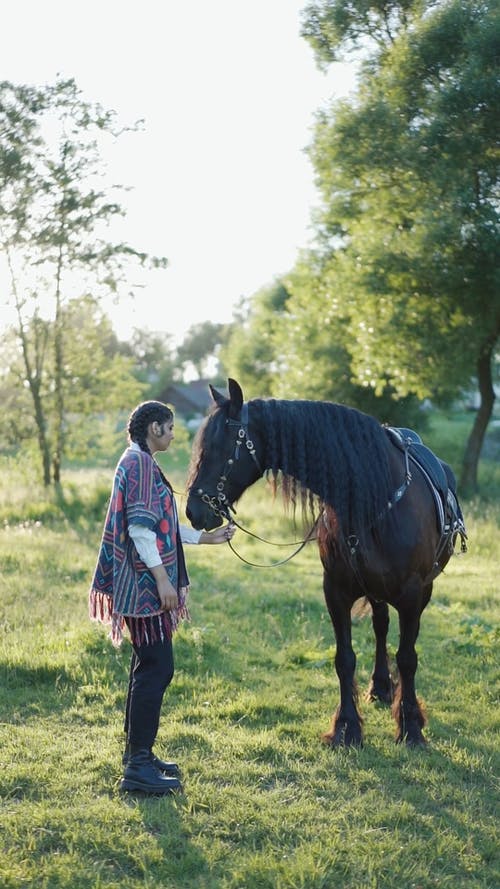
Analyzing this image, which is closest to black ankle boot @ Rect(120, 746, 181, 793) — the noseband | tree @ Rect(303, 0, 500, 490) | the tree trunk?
the noseband

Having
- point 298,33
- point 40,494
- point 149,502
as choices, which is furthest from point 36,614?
point 298,33

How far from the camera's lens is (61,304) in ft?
62.8

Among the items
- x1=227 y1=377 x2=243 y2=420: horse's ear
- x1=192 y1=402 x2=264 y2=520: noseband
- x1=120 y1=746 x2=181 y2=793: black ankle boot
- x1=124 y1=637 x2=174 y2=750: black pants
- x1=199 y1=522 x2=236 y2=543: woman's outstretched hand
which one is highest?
x1=227 y1=377 x2=243 y2=420: horse's ear

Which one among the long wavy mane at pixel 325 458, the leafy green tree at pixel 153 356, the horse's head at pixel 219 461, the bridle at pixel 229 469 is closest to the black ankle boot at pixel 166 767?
the bridle at pixel 229 469

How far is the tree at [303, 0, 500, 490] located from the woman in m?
13.6

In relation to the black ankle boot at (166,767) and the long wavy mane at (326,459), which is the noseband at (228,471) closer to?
the long wavy mane at (326,459)

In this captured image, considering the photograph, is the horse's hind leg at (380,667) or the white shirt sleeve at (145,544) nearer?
the white shirt sleeve at (145,544)

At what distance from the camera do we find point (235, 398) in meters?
4.79

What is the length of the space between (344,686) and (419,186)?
14.4 meters

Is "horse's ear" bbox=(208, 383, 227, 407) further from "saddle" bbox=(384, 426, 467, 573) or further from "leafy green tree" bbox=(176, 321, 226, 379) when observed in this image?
"leafy green tree" bbox=(176, 321, 226, 379)

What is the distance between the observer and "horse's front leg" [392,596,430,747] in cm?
534

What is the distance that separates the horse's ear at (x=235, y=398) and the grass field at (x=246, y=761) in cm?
203

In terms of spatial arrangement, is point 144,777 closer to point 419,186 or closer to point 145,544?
point 145,544

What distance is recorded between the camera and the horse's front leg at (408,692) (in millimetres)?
5344
